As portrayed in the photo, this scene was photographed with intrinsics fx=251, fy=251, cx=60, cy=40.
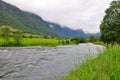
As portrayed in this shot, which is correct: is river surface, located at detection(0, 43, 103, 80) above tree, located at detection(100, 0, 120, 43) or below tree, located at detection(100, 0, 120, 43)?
below

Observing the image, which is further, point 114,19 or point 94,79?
point 114,19

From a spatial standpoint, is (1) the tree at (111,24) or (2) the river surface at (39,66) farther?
(1) the tree at (111,24)

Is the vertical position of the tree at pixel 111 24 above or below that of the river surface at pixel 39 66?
above

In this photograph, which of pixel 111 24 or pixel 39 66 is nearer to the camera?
pixel 39 66

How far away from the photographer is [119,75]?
30.2ft

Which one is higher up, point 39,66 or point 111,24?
point 111,24

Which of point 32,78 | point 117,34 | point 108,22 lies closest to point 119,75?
point 32,78

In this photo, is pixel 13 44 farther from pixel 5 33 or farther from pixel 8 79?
pixel 8 79

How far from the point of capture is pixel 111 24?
40250 millimetres

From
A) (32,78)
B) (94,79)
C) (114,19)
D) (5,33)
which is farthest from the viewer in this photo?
(5,33)

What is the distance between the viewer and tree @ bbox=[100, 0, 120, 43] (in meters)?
38.2

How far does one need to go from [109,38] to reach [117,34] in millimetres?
1555

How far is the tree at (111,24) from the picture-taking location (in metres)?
38.2

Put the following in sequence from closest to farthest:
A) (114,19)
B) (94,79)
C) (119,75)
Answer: (119,75) < (94,79) < (114,19)
